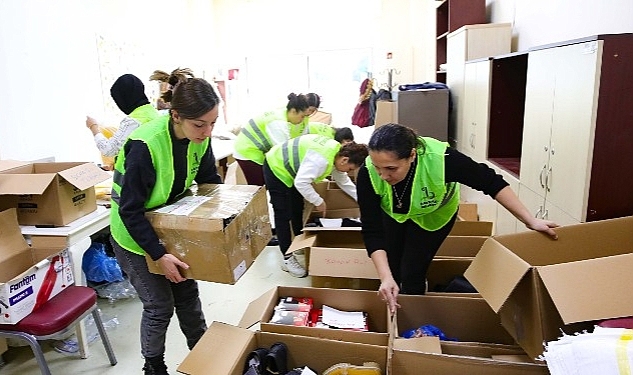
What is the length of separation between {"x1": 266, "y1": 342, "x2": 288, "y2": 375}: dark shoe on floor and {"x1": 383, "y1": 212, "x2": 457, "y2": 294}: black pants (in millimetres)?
708

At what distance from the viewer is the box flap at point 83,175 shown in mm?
2118

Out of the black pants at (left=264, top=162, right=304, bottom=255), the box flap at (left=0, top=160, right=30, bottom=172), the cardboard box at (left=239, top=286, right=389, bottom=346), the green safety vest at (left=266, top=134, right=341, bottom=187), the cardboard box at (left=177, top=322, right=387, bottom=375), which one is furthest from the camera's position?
the black pants at (left=264, top=162, right=304, bottom=255)

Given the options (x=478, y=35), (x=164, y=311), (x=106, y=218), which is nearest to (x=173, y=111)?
(x=164, y=311)

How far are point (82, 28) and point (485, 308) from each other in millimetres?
3781

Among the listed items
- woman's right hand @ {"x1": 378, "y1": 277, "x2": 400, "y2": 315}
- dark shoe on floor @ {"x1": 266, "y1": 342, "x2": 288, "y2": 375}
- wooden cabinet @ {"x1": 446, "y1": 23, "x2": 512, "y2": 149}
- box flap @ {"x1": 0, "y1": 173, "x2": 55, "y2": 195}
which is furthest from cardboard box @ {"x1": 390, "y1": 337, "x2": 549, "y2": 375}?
wooden cabinet @ {"x1": 446, "y1": 23, "x2": 512, "y2": 149}

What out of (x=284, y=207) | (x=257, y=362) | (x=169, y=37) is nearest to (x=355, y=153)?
(x=284, y=207)

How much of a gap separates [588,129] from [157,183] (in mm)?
1523

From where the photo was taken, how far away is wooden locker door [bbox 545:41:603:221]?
156cm

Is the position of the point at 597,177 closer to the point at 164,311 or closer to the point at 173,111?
the point at 173,111

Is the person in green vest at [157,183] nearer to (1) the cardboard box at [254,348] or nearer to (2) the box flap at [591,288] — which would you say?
(1) the cardboard box at [254,348]

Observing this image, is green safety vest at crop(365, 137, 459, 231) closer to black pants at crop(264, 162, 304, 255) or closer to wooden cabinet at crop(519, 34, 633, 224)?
wooden cabinet at crop(519, 34, 633, 224)

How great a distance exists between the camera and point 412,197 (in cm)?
175

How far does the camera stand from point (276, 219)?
3166 millimetres

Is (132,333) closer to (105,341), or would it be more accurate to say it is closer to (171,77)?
(105,341)
